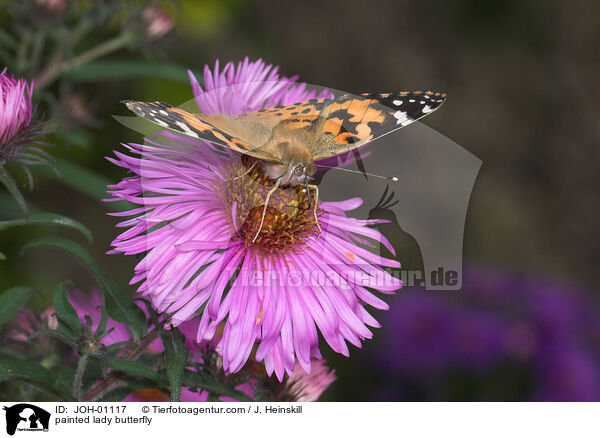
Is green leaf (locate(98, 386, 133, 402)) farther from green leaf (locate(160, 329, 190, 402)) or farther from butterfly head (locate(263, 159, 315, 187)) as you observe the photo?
butterfly head (locate(263, 159, 315, 187))

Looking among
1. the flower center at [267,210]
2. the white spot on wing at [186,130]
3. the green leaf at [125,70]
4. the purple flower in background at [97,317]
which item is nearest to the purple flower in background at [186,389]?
the purple flower in background at [97,317]

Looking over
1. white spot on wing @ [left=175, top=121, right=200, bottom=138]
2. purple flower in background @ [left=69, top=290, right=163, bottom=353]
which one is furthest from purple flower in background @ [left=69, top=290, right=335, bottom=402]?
white spot on wing @ [left=175, top=121, right=200, bottom=138]

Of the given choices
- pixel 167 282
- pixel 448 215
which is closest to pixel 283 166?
pixel 167 282

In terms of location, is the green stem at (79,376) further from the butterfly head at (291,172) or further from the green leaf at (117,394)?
the butterfly head at (291,172)

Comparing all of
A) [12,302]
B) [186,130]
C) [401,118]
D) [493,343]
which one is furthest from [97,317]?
[493,343]
